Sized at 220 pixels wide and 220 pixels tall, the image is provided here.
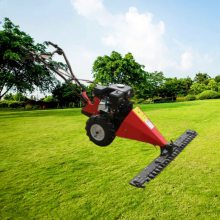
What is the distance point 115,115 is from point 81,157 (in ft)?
11.0

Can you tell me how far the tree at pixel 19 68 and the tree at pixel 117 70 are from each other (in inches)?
821

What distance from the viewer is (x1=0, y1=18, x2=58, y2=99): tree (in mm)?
31034

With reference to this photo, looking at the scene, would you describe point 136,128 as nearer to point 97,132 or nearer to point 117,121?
point 117,121

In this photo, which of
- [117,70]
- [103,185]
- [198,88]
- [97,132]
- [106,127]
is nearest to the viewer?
[106,127]

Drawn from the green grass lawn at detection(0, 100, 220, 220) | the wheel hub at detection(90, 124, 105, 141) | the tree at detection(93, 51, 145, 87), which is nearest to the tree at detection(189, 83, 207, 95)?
the tree at detection(93, 51, 145, 87)

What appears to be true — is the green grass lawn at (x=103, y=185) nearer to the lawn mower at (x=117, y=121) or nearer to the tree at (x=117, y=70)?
the lawn mower at (x=117, y=121)

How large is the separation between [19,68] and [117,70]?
24767 mm

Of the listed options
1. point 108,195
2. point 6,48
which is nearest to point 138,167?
point 108,195

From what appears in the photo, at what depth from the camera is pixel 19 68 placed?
3384cm

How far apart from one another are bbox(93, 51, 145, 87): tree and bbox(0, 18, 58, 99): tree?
2084 cm

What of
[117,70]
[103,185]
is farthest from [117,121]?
[117,70]

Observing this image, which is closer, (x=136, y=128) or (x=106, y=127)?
(x=106, y=127)

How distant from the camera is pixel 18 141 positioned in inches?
351

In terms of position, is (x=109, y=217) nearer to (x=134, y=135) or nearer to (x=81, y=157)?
(x=134, y=135)
